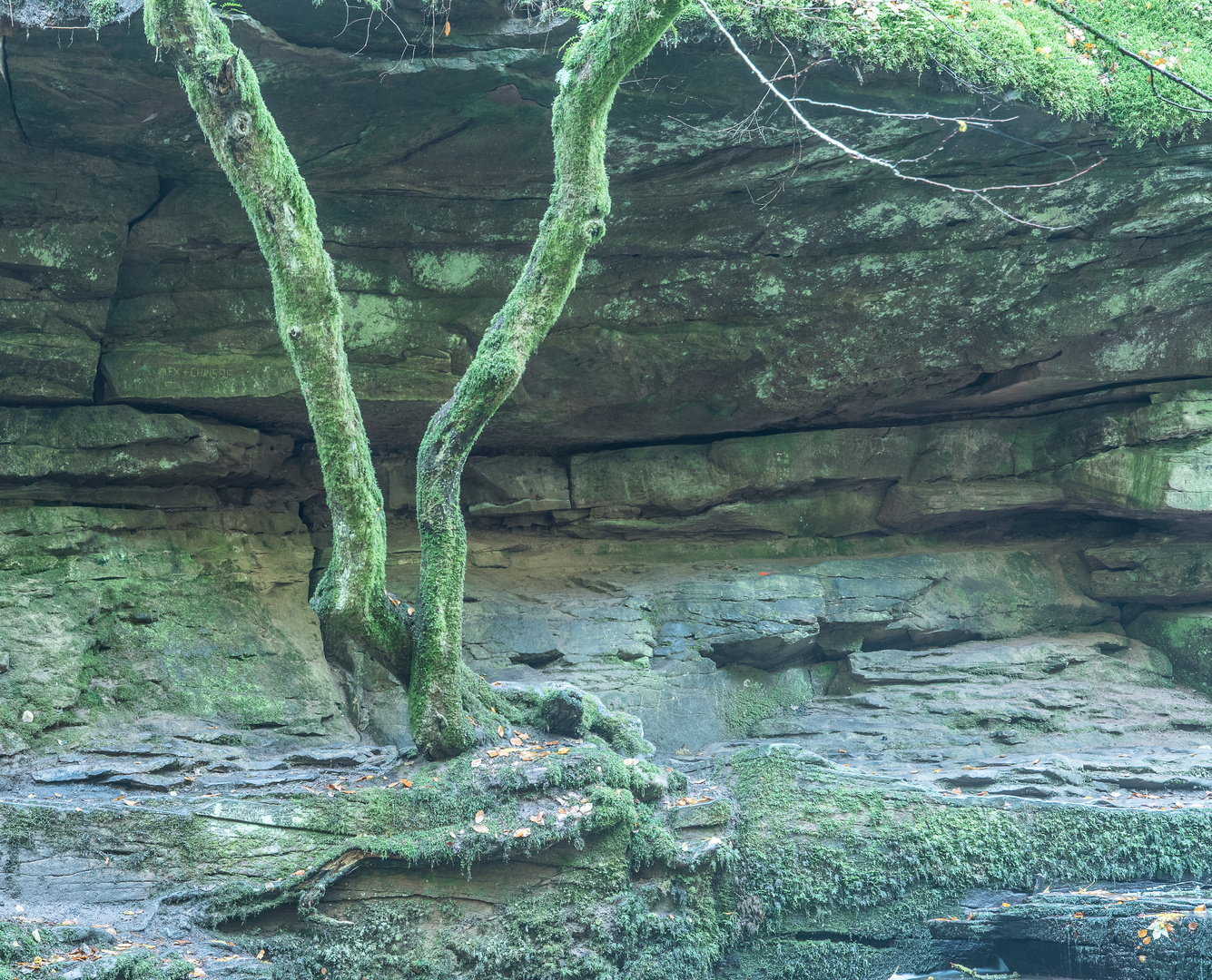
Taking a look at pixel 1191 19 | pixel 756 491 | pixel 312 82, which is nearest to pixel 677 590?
pixel 756 491

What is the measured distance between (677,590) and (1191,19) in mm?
7973

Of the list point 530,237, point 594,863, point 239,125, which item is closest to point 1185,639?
point 594,863

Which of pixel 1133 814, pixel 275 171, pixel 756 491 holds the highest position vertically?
pixel 275 171

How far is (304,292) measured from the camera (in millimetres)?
5961

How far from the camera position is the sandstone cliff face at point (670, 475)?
22.8 ft

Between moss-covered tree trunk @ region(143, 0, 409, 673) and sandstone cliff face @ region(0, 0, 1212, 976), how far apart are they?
1.44 m

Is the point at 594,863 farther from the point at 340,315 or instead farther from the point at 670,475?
the point at 670,475

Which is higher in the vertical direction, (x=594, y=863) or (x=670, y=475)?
(x=670, y=475)

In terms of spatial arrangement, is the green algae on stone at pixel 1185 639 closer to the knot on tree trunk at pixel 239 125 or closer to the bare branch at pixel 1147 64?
the bare branch at pixel 1147 64

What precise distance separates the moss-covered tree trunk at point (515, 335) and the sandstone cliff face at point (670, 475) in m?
0.98

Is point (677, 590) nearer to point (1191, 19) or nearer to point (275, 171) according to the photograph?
point (275, 171)

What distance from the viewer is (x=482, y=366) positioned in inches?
250

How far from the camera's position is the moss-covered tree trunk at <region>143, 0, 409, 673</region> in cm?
559

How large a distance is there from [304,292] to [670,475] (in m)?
5.77
